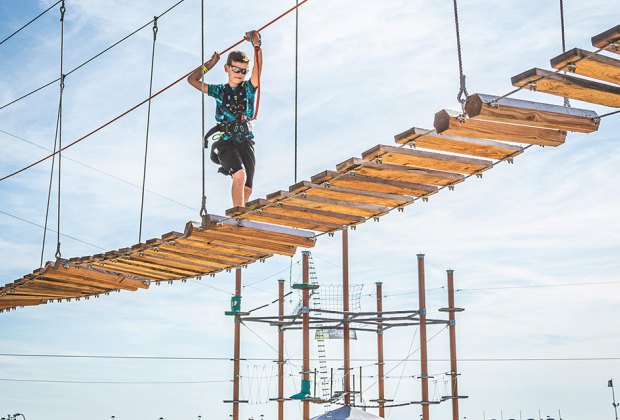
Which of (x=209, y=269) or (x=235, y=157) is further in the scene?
(x=209, y=269)

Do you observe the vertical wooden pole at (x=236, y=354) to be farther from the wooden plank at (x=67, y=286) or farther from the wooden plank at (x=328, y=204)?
the wooden plank at (x=328, y=204)

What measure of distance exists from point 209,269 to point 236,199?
7.10ft

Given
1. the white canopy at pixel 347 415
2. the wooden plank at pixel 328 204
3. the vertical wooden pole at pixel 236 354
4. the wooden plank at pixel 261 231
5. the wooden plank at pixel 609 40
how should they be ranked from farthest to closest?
the vertical wooden pole at pixel 236 354, the white canopy at pixel 347 415, the wooden plank at pixel 261 231, the wooden plank at pixel 328 204, the wooden plank at pixel 609 40

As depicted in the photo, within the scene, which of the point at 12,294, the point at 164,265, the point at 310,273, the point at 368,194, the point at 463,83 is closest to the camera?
the point at 463,83

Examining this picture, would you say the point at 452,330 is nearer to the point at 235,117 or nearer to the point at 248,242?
the point at 248,242

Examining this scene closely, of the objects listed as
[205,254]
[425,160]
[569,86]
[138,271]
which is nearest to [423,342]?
[138,271]

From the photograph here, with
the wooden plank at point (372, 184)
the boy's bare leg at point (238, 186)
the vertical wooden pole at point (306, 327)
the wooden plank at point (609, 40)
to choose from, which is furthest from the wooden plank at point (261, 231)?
the vertical wooden pole at point (306, 327)

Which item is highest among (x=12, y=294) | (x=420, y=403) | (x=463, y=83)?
(x=463, y=83)

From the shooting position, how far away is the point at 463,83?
20.5 ft

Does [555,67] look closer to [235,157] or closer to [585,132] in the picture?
[585,132]

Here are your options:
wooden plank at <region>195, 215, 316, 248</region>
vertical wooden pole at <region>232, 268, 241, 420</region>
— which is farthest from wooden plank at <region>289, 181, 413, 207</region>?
vertical wooden pole at <region>232, 268, 241, 420</region>

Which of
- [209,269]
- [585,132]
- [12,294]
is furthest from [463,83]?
[12,294]

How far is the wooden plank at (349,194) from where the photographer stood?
799 centimetres

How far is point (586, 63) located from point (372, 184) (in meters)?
2.89
